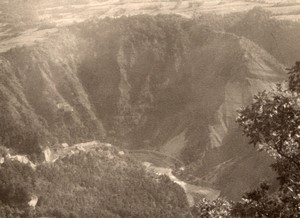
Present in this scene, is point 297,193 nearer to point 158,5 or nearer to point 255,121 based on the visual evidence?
point 255,121

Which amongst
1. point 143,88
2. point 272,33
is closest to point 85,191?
point 143,88

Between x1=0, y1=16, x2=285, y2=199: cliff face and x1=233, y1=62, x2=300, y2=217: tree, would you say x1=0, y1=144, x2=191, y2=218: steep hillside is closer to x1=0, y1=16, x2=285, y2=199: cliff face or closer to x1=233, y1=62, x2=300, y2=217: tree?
x1=0, y1=16, x2=285, y2=199: cliff face

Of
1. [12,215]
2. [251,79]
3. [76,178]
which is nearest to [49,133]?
[76,178]

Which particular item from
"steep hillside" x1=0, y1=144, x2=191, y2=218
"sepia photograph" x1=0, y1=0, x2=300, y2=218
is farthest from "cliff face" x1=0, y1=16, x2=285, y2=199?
"steep hillside" x1=0, y1=144, x2=191, y2=218

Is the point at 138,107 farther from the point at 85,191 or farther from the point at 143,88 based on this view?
the point at 85,191

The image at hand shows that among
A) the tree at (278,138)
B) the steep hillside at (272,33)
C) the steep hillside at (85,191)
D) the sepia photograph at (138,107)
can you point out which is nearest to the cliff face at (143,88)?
the sepia photograph at (138,107)

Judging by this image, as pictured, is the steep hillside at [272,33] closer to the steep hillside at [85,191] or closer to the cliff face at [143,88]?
the cliff face at [143,88]
